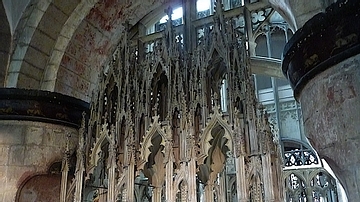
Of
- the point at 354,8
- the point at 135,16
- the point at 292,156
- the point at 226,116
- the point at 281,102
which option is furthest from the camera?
the point at 281,102

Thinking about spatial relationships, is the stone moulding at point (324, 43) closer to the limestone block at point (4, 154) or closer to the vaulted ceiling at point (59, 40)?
the limestone block at point (4, 154)

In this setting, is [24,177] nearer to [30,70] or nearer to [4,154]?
[4,154]

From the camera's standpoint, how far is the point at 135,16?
845 centimetres

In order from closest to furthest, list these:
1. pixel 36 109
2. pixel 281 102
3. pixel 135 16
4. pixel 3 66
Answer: pixel 36 109, pixel 3 66, pixel 135 16, pixel 281 102

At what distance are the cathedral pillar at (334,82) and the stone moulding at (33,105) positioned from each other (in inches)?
150

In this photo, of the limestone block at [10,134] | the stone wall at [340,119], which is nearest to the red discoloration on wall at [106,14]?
the limestone block at [10,134]

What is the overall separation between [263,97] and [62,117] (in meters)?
12.8

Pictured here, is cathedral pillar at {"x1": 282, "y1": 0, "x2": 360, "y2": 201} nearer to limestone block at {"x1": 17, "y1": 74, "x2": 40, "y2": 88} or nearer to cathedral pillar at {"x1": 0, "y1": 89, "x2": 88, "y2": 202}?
cathedral pillar at {"x1": 0, "y1": 89, "x2": 88, "y2": 202}

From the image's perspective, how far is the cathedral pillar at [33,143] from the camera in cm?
625

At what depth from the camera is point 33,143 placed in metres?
6.43

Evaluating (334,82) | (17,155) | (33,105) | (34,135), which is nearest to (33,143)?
(34,135)

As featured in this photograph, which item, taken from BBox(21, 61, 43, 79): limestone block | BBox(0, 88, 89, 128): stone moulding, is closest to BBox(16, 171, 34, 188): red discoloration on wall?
BBox(0, 88, 89, 128): stone moulding

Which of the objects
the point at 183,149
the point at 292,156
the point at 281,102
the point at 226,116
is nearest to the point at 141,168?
the point at 183,149

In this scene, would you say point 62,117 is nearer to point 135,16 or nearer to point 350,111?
point 135,16
